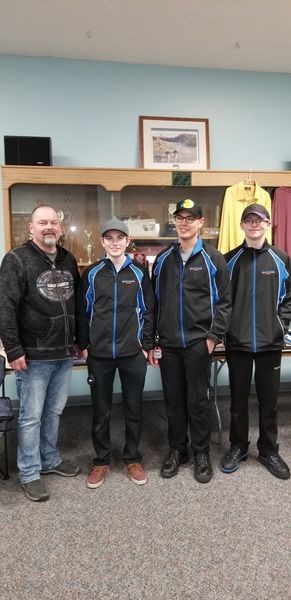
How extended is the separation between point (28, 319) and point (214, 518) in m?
1.35

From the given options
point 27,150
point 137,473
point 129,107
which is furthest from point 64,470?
point 129,107

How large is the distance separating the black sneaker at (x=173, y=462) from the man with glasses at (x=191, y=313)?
0.02 metres

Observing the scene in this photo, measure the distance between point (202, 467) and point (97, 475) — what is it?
0.60m

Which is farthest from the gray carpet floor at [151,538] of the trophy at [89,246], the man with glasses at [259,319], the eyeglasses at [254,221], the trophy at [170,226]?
the trophy at [170,226]

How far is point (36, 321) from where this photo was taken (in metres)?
2.00

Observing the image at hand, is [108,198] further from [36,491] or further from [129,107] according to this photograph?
[36,491]

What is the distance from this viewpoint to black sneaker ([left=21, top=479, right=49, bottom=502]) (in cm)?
205

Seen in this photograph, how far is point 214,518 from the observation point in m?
1.91

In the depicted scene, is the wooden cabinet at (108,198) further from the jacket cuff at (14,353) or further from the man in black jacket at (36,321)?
the jacket cuff at (14,353)

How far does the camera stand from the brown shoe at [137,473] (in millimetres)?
2191

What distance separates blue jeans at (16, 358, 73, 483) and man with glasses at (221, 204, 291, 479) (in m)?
0.98

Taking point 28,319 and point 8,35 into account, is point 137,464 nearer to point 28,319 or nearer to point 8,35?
point 28,319

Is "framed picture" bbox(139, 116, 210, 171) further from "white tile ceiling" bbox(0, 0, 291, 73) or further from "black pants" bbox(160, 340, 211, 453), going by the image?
"black pants" bbox(160, 340, 211, 453)

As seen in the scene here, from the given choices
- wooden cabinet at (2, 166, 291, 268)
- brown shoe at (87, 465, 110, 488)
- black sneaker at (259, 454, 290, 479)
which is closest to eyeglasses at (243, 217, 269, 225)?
wooden cabinet at (2, 166, 291, 268)
